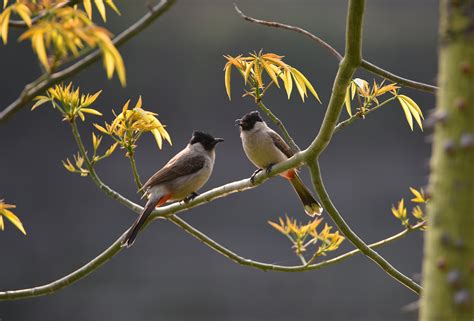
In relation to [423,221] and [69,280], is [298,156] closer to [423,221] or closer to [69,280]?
[423,221]

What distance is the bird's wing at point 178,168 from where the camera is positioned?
3.37 metres

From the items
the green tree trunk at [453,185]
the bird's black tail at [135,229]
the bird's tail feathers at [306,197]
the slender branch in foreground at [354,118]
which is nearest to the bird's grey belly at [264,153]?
the bird's tail feathers at [306,197]

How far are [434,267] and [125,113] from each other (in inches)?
53.7

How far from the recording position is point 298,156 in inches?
72.0

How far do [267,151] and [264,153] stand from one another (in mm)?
22

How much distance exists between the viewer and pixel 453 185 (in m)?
0.83

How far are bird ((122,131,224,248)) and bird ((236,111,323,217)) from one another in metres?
0.22

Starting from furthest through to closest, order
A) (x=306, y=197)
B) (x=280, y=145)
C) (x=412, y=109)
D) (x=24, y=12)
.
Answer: (x=280, y=145), (x=306, y=197), (x=412, y=109), (x=24, y=12)

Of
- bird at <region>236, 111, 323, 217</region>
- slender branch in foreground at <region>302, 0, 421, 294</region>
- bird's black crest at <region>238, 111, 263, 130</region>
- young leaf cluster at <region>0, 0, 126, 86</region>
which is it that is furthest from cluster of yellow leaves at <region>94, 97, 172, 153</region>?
bird's black crest at <region>238, 111, 263, 130</region>

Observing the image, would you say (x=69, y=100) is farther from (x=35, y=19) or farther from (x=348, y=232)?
(x=348, y=232)

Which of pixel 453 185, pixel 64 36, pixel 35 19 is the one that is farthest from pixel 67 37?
pixel 453 185

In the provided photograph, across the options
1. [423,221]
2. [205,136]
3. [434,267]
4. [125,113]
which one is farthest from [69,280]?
[205,136]

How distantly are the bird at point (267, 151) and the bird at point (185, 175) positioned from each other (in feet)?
0.71

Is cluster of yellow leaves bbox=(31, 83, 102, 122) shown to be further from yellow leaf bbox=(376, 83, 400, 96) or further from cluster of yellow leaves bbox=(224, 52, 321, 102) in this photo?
yellow leaf bbox=(376, 83, 400, 96)
